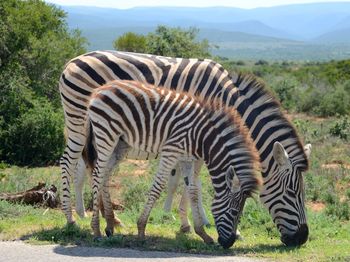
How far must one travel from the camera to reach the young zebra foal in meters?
7.02

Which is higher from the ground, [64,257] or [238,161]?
[238,161]

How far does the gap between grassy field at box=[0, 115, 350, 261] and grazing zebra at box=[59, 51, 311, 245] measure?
16.9 inches

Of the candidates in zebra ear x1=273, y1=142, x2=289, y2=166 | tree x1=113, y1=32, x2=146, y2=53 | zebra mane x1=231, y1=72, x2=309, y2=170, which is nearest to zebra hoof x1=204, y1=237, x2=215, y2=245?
zebra ear x1=273, y1=142, x2=289, y2=166

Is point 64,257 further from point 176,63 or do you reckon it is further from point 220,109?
point 176,63

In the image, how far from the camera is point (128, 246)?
7.11 m

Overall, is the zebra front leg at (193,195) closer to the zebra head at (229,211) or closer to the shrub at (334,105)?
the zebra head at (229,211)

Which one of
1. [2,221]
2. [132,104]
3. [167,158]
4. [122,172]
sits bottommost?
[122,172]

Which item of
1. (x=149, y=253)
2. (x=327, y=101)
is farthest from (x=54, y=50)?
(x=327, y=101)

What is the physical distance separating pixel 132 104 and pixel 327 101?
1945cm

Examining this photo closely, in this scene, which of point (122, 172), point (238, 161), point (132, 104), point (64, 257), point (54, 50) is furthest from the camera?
point (54, 50)

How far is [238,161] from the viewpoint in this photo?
6.96 metres

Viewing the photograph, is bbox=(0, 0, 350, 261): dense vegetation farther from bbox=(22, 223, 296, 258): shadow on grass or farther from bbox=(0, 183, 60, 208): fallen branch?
bbox=(0, 183, 60, 208): fallen branch

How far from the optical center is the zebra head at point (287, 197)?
7234 millimetres

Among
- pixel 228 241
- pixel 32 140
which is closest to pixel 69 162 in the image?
pixel 228 241
